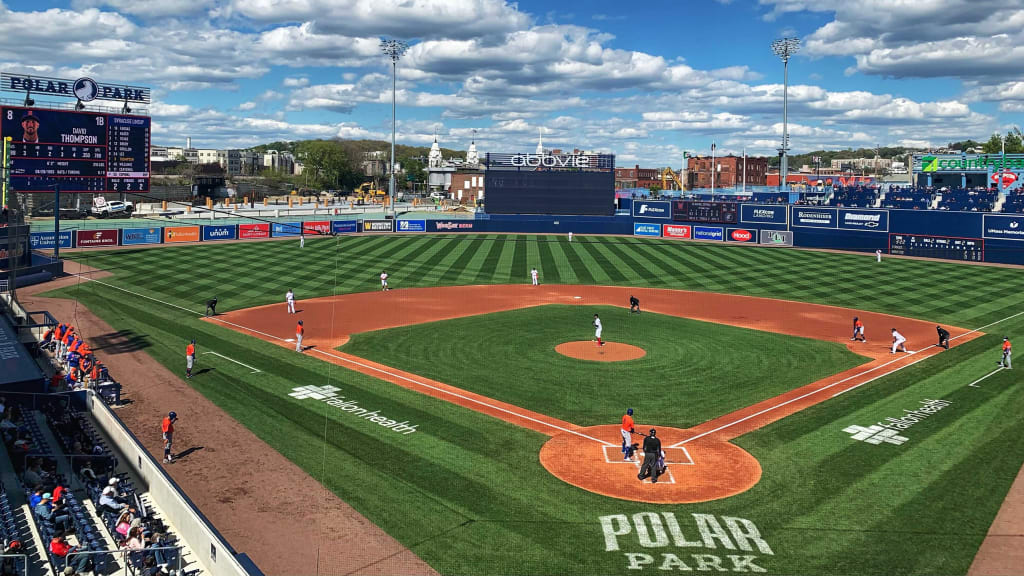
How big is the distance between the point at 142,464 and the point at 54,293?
3159cm

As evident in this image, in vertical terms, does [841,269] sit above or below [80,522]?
above

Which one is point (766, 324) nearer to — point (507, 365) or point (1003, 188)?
point (507, 365)

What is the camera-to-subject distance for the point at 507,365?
27047mm

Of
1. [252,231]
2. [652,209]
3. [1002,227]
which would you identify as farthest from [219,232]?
[1002,227]

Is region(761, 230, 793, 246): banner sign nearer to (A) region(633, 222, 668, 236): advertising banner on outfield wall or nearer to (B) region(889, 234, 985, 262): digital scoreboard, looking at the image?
(B) region(889, 234, 985, 262): digital scoreboard

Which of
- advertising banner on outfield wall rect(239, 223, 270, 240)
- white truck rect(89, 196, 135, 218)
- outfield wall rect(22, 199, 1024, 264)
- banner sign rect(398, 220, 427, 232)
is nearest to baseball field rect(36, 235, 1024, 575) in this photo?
outfield wall rect(22, 199, 1024, 264)

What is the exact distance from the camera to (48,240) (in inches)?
2281

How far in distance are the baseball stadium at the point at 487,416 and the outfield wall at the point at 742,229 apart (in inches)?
238

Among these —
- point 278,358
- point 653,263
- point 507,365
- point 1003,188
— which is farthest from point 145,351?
point 1003,188

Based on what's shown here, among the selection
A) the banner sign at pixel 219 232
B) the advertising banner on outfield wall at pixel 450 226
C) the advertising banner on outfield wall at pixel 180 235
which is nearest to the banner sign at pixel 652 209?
the advertising banner on outfield wall at pixel 450 226

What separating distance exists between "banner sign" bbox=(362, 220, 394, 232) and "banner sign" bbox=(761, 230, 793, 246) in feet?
127

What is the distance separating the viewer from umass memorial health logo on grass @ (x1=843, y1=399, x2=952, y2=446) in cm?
1933

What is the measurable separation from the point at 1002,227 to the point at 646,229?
32.8 m

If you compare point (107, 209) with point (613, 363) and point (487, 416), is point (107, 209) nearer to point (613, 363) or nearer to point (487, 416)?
point (613, 363)
